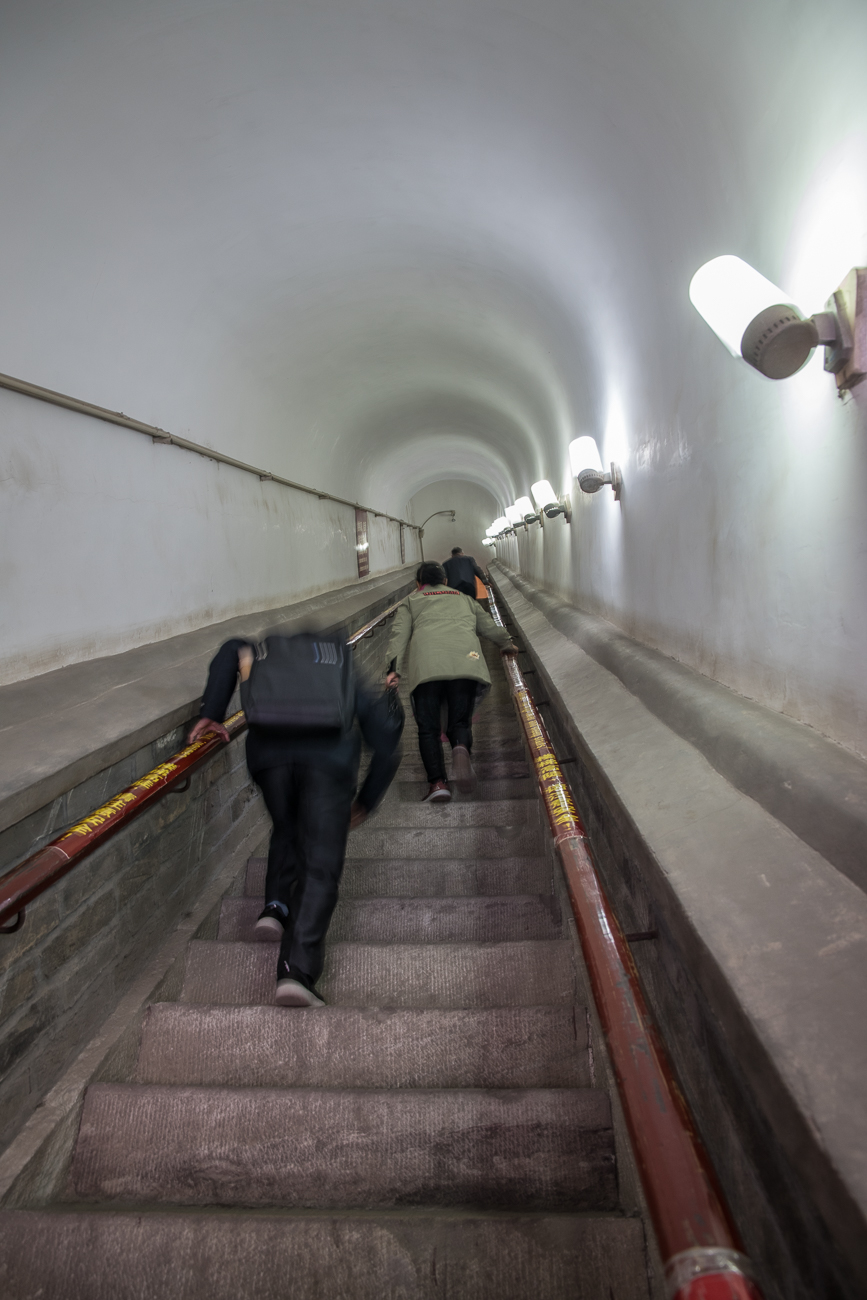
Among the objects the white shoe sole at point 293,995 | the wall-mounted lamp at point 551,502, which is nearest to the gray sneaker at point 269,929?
the white shoe sole at point 293,995

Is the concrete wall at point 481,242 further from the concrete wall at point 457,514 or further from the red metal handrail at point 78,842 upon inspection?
the concrete wall at point 457,514

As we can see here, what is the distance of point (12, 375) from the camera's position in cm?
317

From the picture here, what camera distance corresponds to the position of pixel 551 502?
26.0 ft

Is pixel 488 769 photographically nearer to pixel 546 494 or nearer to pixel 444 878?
pixel 444 878

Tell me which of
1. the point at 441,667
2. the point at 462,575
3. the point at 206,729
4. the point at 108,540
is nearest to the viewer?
the point at 206,729

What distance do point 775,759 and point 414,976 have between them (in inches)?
57.3

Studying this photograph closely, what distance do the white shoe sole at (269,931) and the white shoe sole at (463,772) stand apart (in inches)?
69.0

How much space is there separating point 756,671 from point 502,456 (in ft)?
42.2

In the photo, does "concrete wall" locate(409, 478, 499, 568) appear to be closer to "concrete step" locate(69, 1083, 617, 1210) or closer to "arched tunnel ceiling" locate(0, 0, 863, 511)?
"arched tunnel ceiling" locate(0, 0, 863, 511)

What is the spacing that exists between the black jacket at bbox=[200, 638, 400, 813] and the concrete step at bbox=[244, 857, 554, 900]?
0.64 metres

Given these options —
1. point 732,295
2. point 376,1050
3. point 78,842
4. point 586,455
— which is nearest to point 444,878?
point 376,1050

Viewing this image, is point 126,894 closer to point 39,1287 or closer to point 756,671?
point 39,1287

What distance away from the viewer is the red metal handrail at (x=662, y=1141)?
0.86 metres

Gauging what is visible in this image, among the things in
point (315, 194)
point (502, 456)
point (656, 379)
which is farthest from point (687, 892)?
point (502, 456)
